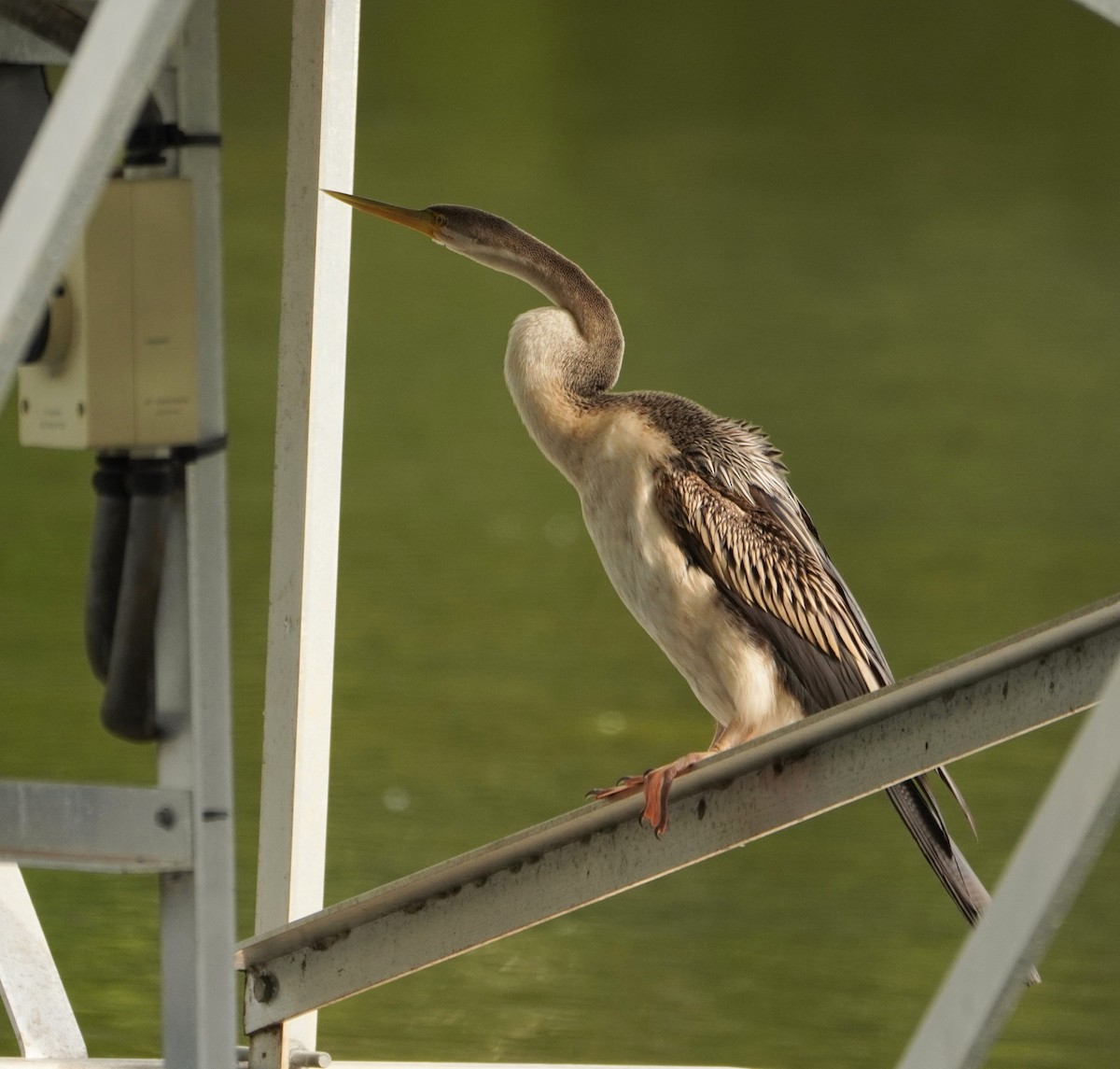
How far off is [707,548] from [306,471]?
15.2 inches

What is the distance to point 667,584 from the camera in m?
1.97

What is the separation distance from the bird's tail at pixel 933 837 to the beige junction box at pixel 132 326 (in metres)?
0.82

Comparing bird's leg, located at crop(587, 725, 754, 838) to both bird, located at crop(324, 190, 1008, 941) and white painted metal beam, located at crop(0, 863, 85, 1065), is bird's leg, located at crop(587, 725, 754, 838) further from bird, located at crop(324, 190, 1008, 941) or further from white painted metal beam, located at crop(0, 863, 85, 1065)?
white painted metal beam, located at crop(0, 863, 85, 1065)

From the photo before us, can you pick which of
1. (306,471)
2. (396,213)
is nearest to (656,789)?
(306,471)

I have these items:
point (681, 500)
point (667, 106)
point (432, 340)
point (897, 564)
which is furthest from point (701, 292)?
point (681, 500)

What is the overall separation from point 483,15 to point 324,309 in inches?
517

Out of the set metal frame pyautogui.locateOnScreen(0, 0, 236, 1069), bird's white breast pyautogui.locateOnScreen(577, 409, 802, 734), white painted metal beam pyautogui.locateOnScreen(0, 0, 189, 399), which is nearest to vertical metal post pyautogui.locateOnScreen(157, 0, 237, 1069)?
metal frame pyautogui.locateOnScreen(0, 0, 236, 1069)

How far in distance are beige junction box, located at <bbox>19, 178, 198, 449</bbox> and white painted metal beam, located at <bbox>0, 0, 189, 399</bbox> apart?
284 millimetres

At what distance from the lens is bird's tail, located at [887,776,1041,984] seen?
187 cm

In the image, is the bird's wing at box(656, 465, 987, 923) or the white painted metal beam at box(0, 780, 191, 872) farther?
the bird's wing at box(656, 465, 987, 923)

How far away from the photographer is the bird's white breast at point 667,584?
1.97 metres

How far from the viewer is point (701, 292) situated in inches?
315

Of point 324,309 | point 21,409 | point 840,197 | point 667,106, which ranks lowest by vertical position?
point 21,409

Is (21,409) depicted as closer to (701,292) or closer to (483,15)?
(701,292)
